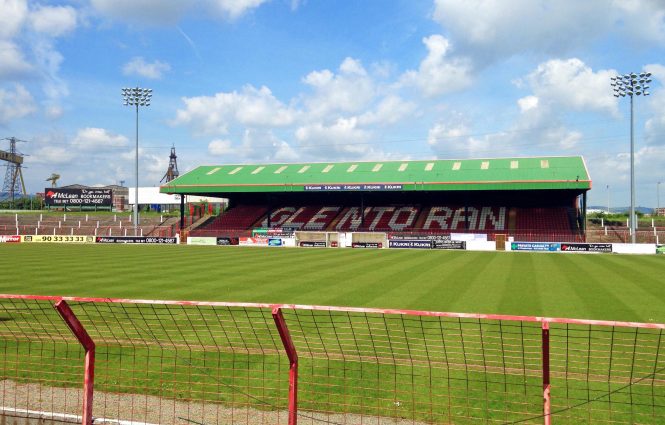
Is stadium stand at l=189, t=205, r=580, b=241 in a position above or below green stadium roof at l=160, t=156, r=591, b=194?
below

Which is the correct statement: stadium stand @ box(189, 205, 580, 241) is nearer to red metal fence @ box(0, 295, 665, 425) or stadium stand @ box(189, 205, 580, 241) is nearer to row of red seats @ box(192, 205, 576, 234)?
row of red seats @ box(192, 205, 576, 234)

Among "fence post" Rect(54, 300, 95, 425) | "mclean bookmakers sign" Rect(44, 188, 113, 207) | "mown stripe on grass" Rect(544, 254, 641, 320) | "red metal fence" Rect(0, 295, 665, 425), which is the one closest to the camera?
"fence post" Rect(54, 300, 95, 425)

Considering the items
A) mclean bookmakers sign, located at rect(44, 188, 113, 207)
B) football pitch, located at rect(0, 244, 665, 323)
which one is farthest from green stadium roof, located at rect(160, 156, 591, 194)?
mclean bookmakers sign, located at rect(44, 188, 113, 207)

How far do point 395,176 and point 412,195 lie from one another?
6.89 metres

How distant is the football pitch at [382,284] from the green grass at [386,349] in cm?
10

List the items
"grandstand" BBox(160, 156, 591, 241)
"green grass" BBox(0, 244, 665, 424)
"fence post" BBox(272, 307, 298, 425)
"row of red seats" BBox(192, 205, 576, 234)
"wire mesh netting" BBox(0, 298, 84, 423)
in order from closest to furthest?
1. "fence post" BBox(272, 307, 298, 425)
2. "wire mesh netting" BBox(0, 298, 84, 423)
3. "green grass" BBox(0, 244, 665, 424)
4. "grandstand" BBox(160, 156, 591, 241)
5. "row of red seats" BBox(192, 205, 576, 234)

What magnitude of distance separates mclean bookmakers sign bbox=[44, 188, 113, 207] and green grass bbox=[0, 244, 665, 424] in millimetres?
75939

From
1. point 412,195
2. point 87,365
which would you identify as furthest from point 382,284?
point 412,195

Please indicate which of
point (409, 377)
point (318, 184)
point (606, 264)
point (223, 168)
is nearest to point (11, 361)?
point (409, 377)

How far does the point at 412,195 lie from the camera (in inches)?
2263

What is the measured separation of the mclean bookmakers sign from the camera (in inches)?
3442

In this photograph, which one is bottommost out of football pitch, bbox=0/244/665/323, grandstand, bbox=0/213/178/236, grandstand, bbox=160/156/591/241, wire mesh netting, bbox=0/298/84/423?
wire mesh netting, bbox=0/298/84/423

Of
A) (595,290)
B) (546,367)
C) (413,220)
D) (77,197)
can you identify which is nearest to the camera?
(546,367)

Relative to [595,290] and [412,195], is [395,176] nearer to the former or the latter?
[412,195]
